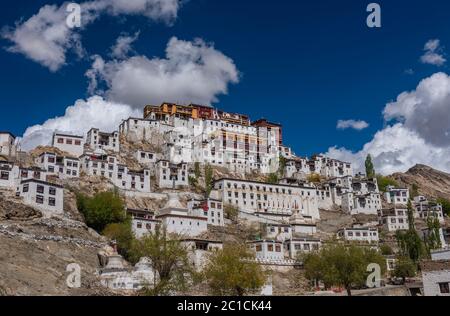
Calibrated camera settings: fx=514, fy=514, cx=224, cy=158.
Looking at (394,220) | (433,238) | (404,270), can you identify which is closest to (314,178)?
(394,220)

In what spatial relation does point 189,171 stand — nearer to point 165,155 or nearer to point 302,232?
point 165,155

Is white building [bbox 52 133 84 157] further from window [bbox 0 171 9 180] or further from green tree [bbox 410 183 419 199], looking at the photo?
green tree [bbox 410 183 419 199]

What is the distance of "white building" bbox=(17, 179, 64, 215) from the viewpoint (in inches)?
2638

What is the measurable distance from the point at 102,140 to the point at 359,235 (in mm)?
54826

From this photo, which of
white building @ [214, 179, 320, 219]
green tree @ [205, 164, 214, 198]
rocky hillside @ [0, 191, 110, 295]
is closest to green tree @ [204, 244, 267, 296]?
rocky hillside @ [0, 191, 110, 295]

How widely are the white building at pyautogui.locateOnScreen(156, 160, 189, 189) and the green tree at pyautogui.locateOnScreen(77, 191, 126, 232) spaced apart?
22649 millimetres

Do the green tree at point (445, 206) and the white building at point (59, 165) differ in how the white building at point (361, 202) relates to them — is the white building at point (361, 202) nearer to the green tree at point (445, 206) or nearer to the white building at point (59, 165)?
the green tree at point (445, 206)

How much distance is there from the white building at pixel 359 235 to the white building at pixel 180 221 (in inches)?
1086

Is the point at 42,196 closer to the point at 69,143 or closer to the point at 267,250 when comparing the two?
the point at 267,250

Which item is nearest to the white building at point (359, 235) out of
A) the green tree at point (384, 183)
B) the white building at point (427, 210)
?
the white building at point (427, 210)

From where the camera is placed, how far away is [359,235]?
93.6 metres
